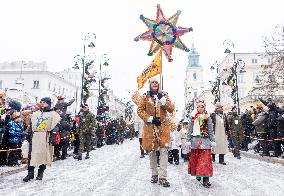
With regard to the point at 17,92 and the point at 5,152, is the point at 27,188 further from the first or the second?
the point at 17,92

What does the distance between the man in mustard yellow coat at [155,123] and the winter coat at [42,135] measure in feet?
6.78

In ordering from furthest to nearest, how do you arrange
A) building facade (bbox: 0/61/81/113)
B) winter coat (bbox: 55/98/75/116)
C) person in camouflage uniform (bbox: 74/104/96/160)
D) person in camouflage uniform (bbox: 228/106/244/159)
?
1. building facade (bbox: 0/61/81/113)
2. person in camouflage uniform (bbox: 228/106/244/159)
3. person in camouflage uniform (bbox: 74/104/96/160)
4. winter coat (bbox: 55/98/75/116)

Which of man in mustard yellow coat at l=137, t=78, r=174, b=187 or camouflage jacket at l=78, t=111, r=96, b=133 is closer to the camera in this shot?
man in mustard yellow coat at l=137, t=78, r=174, b=187

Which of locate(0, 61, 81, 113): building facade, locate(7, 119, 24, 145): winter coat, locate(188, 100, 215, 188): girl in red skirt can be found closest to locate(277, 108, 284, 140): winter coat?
locate(188, 100, 215, 188): girl in red skirt

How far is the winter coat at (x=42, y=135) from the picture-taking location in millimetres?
7660

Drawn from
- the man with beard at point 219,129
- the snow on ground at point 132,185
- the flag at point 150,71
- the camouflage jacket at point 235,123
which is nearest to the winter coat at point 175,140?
the man with beard at point 219,129

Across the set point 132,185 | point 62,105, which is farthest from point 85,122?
point 132,185

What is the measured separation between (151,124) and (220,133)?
5.83 metres

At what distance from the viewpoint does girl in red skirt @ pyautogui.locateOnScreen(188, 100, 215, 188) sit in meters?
7.18

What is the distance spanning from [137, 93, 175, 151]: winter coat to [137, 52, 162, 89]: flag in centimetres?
134

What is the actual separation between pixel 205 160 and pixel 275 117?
269 inches

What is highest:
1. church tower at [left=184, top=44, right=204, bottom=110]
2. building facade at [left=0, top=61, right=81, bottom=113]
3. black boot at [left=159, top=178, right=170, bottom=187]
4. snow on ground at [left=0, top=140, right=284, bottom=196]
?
church tower at [left=184, top=44, right=204, bottom=110]

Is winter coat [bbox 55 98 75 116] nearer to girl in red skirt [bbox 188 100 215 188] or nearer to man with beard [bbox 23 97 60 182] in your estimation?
man with beard [bbox 23 97 60 182]

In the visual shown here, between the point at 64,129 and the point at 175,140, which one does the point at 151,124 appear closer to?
the point at 175,140
